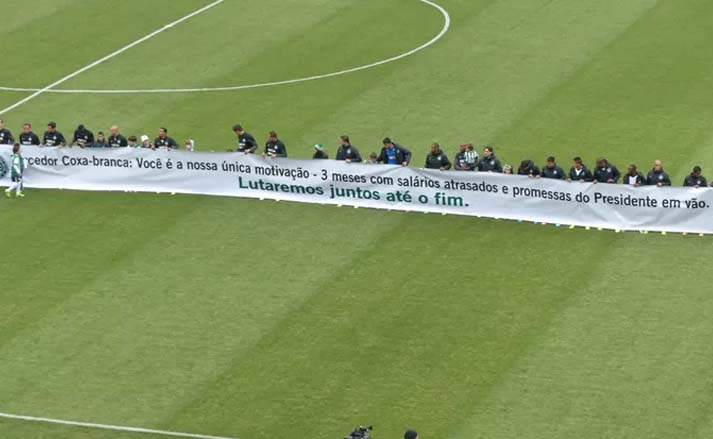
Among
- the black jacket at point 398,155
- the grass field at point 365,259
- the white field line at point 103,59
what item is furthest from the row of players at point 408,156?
the white field line at point 103,59

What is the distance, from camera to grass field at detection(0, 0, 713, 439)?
1247 inches

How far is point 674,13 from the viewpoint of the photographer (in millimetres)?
54781

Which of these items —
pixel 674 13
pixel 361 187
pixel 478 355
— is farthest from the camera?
pixel 674 13

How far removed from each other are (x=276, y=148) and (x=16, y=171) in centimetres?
701

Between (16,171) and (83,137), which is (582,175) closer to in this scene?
(83,137)

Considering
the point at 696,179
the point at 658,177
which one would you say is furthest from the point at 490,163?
the point at 696,179

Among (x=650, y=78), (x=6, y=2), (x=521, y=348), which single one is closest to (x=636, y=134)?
(x=650, y=78)

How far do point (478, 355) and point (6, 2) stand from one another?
102 ft

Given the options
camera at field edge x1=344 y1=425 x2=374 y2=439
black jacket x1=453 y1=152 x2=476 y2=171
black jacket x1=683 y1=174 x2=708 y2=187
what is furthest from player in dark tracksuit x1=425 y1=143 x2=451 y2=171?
camera at field edge x1=344 y1=425 x2=374 y2=439

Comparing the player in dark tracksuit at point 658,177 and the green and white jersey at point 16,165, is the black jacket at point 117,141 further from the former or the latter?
the player in dark tracksuit at point 658,177

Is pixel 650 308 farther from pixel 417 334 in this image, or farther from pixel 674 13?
pixel 674 13

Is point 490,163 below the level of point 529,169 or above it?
above

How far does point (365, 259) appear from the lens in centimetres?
3809

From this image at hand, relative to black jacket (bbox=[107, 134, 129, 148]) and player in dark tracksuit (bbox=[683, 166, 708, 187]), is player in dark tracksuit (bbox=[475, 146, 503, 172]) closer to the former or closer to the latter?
player in dark tracksuit (bbox=[683, 166, 708, 187])
